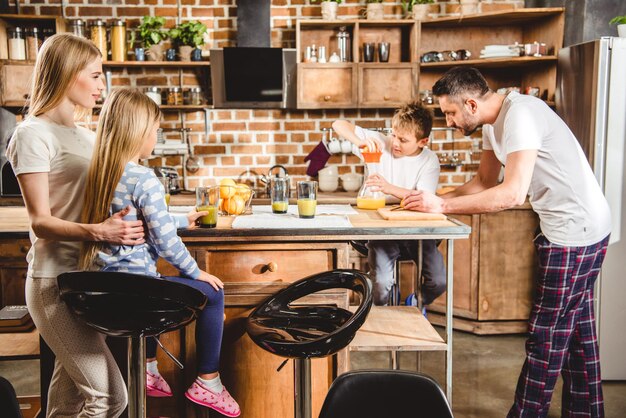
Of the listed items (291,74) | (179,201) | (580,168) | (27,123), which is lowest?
(179,201)

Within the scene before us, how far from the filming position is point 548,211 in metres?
2.36

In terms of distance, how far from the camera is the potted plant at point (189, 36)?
4.38 metres

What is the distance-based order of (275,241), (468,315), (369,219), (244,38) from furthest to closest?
(244,38) < (468,315) < (369,219) < (275,241)

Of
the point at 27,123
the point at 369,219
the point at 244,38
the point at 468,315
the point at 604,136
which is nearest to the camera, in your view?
the point at 27,123

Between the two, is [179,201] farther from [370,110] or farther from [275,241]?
[275,241]

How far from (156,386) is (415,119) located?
1720 mm

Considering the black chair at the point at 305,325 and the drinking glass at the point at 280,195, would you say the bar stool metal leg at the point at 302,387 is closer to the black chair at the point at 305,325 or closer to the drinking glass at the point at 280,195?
the black chair at the point at 305,325

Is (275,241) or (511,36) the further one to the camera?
(511,36)

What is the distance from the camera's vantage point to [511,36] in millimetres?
4520

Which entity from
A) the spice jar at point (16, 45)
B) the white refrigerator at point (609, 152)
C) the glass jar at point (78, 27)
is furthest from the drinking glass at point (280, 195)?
the spice jar at point (16, 45)

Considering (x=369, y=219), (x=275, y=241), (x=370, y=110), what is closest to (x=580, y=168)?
(x=369, y=219)

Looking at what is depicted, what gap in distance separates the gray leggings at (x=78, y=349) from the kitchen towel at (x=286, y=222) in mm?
645

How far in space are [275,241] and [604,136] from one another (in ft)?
6.32

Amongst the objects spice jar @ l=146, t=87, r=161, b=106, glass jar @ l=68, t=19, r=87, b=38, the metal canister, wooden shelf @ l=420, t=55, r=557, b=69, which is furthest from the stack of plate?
glass jar @ l=68, t=19, r=87, b=38
